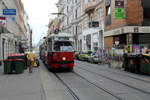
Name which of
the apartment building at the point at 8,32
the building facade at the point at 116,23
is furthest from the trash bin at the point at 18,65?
the building facade at the point at 116,23

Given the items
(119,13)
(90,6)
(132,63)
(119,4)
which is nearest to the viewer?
(132,63)

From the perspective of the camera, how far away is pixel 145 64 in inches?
599

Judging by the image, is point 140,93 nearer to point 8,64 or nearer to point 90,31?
point 8,64

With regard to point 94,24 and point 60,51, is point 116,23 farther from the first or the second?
point 60,51

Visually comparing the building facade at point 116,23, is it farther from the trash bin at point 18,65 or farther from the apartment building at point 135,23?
the trash bin at point 18,65

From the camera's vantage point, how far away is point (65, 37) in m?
17.5

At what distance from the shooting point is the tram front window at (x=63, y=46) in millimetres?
16984

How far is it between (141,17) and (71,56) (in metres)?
16.3

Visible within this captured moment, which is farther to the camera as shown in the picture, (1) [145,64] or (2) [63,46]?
(2) [63,46]

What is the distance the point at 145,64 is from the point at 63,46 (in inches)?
248

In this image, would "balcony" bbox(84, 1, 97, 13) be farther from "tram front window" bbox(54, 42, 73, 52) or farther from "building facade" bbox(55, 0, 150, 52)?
"tram front window" bbox(54, 42, 73, 52)

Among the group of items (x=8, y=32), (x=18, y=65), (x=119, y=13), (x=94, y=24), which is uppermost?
(x=94, y=24)

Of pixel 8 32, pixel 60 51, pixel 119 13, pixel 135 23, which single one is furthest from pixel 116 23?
pixel 60 51

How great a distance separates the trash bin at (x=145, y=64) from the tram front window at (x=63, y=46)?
5.42 meters
